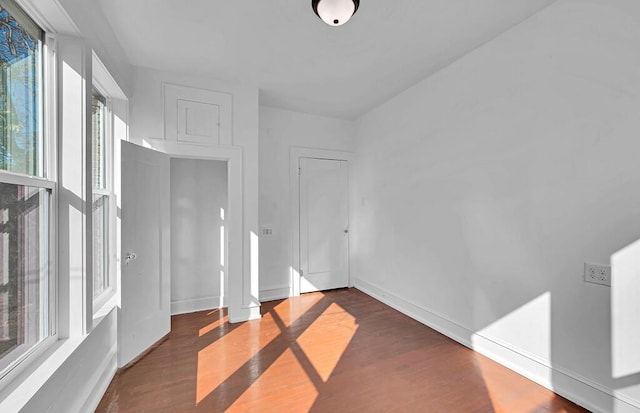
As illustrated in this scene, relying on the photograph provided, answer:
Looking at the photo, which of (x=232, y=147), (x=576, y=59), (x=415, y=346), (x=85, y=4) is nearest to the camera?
(x=85, y=4)

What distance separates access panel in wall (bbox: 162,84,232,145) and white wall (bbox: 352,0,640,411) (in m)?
2.35

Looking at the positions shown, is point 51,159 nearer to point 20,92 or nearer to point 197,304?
point 20,92

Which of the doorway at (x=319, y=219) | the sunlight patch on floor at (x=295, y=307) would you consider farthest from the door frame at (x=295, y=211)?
the sunlight patch on floor at (x=295, y=307)

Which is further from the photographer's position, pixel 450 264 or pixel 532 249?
pixel 450 264

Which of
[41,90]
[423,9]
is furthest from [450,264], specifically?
[41,90]

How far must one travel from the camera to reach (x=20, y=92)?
1.36 m

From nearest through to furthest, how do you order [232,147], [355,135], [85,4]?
1. [85,4]
2. [232,147]
3. [355,135]

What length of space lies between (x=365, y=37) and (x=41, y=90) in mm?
2342

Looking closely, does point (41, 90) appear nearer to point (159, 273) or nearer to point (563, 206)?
point (159, 273)

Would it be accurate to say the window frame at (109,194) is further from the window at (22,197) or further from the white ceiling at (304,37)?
the window at (22,197)

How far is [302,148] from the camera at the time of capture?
14.0ft

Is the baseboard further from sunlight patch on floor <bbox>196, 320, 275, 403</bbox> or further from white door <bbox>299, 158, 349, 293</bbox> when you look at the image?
white door <bbox>299, 158, 349, 293</bbox>

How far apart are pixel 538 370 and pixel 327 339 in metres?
1.78

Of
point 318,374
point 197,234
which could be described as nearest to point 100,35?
point 197,234
